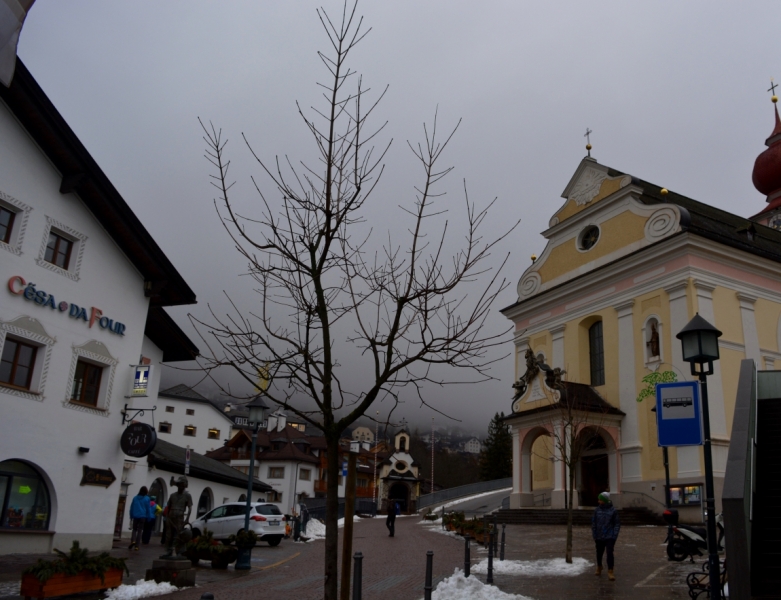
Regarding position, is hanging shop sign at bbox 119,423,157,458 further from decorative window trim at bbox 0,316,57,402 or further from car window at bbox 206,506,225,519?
car window at bbox 206,506,225,519

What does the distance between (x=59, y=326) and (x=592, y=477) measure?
24685mm

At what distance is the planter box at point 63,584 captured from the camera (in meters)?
10.3

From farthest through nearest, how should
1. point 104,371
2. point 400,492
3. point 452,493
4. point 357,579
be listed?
1. point 400,492
2. point 452,493
3. point 104,371
4. point 357,579

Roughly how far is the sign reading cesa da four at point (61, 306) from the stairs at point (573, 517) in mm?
17255

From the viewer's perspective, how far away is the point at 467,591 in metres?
11.3

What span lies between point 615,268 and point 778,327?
7.56 metres

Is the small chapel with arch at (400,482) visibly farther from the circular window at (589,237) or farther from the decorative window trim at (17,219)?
the decorative window trim at (17,219)

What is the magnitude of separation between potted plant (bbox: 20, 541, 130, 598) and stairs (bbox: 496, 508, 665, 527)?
18.9 metres

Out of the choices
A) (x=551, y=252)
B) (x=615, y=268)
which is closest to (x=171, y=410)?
(x=551, y=252)

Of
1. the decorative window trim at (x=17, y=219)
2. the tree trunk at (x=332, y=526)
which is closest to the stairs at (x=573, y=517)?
the decorative window trim at (x=17, y=219)

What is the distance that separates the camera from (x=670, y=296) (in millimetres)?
30328

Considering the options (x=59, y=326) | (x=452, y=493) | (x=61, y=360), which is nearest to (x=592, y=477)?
(x=61, y=360)

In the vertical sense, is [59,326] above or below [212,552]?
above

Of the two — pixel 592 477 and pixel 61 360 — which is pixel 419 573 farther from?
pixel 592 477
